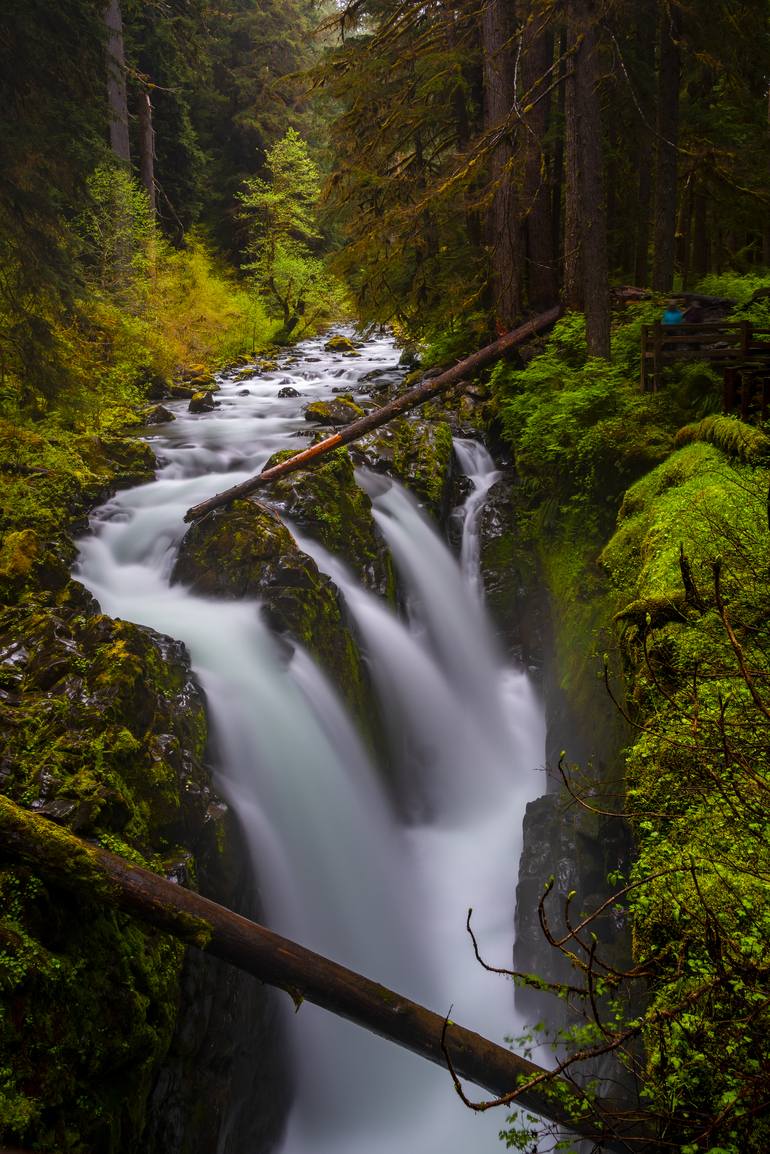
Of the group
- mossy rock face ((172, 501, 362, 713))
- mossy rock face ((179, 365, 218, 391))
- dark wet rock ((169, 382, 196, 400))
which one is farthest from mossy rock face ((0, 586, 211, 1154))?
mossy rock face ((179, 365, 218, 391))

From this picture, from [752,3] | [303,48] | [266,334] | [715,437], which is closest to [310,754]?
[715,437]

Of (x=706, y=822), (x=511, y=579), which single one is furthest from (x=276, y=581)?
(x=706, y=822)

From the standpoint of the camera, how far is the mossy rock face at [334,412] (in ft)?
50.0

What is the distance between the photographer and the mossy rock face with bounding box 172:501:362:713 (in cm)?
855

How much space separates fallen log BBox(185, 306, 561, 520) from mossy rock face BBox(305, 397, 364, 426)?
259cm

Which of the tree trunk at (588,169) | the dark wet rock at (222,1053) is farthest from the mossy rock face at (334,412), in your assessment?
Result: the dark wet rock at (222,1053)

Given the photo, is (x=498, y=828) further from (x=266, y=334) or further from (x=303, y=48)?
(x=303, y=48)

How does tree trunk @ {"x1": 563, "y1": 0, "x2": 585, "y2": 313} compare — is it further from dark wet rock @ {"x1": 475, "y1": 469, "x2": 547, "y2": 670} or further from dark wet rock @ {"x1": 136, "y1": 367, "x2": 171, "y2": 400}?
dark wet rock @ {"x1": 136, "y1": 367, "x2": 171, "y2": 400}

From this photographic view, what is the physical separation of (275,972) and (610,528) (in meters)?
6.69

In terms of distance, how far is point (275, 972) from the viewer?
416 centimetres

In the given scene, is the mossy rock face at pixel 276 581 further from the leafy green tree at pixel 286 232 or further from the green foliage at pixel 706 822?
the leafy green tree at pixel 286 232

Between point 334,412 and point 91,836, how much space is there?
483 inches

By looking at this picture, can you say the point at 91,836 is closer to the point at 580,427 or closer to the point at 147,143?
the point at 580,427

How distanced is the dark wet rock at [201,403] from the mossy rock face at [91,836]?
10582mm
